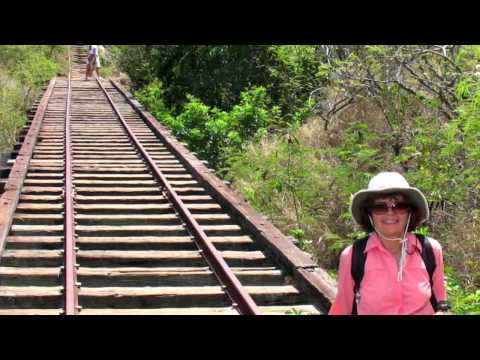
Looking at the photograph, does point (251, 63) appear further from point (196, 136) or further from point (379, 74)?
point (379, 74)

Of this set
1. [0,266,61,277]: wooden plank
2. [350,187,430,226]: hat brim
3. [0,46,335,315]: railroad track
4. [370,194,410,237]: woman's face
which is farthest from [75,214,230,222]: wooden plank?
[370,194,410,237]: woman's face

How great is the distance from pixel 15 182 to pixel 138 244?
2.93m

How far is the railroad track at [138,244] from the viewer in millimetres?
6113

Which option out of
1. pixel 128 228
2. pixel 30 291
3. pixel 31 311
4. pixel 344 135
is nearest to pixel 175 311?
pixel 31 311

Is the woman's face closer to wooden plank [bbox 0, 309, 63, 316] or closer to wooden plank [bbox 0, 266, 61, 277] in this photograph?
wooden plank [bbox 0, 309, 63, 316]

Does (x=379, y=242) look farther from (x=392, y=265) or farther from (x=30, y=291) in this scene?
(x=30, y=291)

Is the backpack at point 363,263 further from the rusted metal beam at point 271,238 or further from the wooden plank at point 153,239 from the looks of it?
the wooden plank at point 153,239

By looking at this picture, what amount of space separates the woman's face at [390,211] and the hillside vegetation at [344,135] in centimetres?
239

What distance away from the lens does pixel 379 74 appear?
12.3 metres

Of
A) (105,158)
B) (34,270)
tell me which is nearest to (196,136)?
(105,158)

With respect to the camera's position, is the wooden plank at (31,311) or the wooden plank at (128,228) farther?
the wooden plank at (128,228)

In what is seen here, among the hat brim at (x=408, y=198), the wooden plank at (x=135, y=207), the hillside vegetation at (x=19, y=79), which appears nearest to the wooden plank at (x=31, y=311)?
the hat brim at (x=408, y=198)
